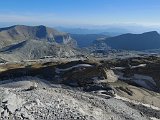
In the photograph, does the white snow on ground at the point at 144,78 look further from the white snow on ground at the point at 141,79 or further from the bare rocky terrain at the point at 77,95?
the bare rocky terrain at the point at 77,95

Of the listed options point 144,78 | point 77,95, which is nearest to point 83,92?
point 77,95

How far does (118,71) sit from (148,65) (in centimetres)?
878

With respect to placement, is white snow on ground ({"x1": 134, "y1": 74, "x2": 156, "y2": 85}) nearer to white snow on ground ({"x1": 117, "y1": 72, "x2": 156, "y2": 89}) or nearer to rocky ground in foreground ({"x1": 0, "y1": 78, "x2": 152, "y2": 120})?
white snow on ground ({"x1": 117, "y1": 72, "x2": 156, "y2": 89})

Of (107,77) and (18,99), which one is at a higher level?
(18,99)

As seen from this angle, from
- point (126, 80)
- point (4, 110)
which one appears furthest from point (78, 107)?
point (126, 80)

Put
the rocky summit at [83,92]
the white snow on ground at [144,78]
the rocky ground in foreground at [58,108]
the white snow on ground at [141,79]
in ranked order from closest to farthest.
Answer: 1. the rocky ground in foreground at [58,108]
2. the rocky summit at [83,92]
3. the white snow on ground at [141,79]
4. the white snow on ground at [144,78]

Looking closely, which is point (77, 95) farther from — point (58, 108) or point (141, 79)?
point (141, 79)

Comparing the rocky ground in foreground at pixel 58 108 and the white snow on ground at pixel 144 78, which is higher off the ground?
the rocky ground in foreground at pixel 58 108

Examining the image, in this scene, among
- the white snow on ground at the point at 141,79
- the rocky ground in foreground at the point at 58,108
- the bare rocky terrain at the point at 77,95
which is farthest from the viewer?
the white snow on ground at the point at 141,79

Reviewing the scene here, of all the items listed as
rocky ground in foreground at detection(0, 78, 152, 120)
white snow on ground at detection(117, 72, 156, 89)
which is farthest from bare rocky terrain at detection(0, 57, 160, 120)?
white snow on ground at detection(117, 72, 156, 89)

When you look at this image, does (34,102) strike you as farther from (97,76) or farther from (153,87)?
(153,87)

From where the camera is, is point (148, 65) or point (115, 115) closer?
point (115, 115)

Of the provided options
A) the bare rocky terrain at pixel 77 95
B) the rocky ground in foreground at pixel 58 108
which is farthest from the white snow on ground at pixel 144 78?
the rocky ground in foreground at pixel 58 108

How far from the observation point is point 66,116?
36906mm
